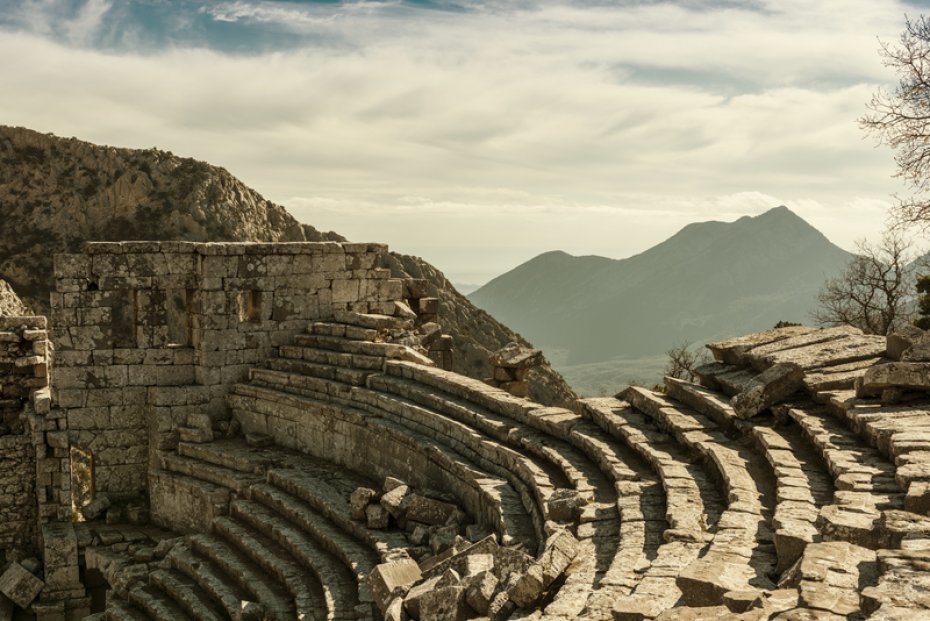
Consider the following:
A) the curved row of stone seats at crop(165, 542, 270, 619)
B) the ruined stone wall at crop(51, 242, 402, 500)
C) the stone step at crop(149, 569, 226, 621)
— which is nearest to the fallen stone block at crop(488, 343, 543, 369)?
the ruined stone wall at crop(51, 242, 402, 500)

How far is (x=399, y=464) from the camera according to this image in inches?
573

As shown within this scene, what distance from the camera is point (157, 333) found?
18.8 metres

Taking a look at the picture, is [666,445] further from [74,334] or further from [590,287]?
[590,287]

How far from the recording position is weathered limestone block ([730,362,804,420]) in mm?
11266

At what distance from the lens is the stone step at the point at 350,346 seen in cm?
1678

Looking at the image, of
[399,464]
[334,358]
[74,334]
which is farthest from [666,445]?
[74,334]

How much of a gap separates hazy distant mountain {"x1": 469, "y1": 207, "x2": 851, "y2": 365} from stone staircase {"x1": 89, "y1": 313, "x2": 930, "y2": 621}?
148 metres

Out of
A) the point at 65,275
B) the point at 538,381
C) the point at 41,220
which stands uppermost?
the point at 41,220

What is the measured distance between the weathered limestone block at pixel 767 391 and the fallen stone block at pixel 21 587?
12.4 metres

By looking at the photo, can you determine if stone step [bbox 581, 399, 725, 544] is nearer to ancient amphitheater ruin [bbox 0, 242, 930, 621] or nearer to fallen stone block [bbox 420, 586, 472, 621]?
ancient amphitheater ruin [bbox 0, 242, 930, 621]

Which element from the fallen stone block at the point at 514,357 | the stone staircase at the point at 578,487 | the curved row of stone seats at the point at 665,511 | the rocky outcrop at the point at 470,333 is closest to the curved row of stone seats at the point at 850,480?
the stone staircase at the point at 578,487

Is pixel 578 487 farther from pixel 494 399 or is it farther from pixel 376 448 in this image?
pixel 376 448

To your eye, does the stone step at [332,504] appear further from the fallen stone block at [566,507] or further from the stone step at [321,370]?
the fallen stone block at [566,507]

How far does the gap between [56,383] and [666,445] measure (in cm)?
1196
